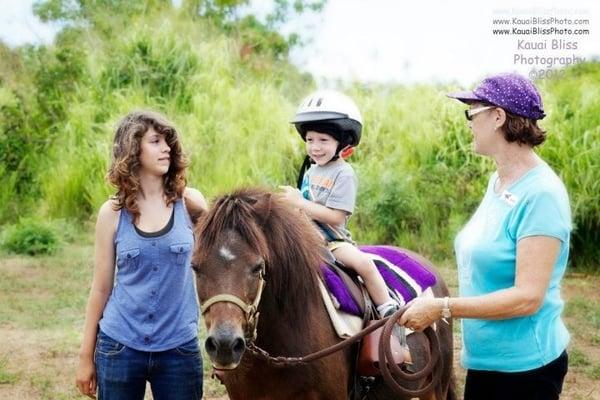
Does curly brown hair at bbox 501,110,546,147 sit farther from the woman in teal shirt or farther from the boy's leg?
the boy's leg

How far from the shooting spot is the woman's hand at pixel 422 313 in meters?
3.05

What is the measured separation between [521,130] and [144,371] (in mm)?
1721

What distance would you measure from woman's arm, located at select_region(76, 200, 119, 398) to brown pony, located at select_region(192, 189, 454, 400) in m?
0.46

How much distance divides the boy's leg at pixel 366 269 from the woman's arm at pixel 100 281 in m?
1.04

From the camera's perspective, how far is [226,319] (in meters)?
2.89

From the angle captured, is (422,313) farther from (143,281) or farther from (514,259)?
(143,281)

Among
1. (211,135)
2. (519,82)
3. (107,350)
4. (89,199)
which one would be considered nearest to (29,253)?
(89,199)

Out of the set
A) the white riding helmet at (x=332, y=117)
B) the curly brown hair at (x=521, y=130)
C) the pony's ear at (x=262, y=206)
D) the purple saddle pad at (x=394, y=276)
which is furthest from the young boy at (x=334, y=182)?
the curly brown hair at (x=521, y=130)

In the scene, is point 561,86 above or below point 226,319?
above

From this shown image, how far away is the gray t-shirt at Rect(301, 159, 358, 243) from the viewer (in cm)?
405

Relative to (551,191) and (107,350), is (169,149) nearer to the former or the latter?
(107,350)

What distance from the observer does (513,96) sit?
3.00m

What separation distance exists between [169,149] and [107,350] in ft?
2.75

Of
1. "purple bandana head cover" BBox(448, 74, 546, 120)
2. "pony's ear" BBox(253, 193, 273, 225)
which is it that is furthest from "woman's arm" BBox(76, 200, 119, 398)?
"purple bandana head cover" BBox(448, 74, 546, 120)
